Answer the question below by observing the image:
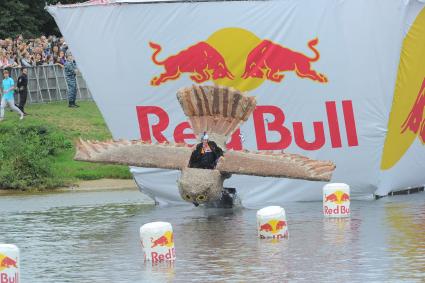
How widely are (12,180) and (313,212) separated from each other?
1184 centimetres

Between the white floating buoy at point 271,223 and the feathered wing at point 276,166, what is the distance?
4.14 meters

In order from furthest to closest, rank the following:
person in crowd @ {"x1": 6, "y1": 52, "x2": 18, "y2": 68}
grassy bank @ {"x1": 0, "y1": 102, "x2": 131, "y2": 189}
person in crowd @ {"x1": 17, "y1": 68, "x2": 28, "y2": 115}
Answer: person in crowd @ {"x1": 6, "y1": 52, "x2": 18, "y2": 68} → person in crowd @ {"x1": 17, "y1": 68, "x2": 28, "y2": 115} → grassy bank @ {"x1": 0, "y1": 102, "x2": 131, "y2": 189}

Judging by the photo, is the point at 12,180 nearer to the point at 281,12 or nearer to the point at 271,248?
the point at 281,12

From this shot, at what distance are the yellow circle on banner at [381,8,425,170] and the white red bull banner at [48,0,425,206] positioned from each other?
0.14 ft

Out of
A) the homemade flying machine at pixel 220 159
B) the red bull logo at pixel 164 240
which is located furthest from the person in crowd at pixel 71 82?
the red bull logo at pixel 164 240

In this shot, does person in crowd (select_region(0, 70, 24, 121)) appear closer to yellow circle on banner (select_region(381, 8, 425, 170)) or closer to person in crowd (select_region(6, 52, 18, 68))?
person in crowd (select_region(6, 52, 18, 68))

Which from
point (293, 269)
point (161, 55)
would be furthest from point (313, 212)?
point (293, 269)

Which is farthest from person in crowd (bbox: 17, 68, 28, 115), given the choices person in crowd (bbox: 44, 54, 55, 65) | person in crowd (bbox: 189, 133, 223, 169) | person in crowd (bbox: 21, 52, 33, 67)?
person in crowd (bbox: 189, 133, 223, 169)

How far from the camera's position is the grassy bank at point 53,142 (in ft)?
132

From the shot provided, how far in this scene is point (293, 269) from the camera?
2172 cm

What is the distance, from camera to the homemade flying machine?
98.7 feet

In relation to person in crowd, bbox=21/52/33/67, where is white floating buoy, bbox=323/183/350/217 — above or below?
below

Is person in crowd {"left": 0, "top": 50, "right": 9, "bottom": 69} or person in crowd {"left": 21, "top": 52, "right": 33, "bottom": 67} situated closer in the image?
person in crowd {"left": 0, "top": 50, "right": 9, "bottom": 69}

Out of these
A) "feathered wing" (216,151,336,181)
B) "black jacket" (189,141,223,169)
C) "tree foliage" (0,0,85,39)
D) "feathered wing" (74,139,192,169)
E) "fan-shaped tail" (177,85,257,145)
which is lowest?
"feathered wing" (216,151,336,181)
